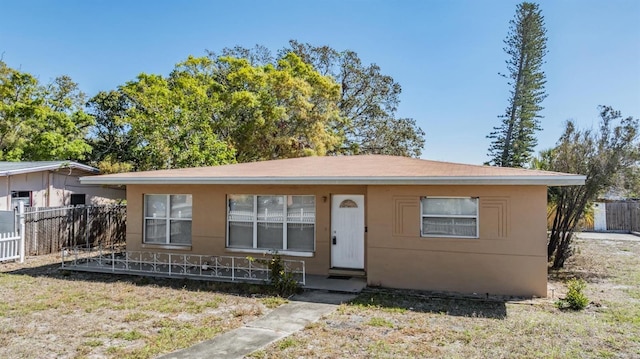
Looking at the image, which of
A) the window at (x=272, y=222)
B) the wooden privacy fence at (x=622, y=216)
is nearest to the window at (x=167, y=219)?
the window at (x=272, y=222)

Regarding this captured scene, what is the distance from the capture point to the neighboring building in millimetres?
16578

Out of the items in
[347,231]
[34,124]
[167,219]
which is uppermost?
[34,124]

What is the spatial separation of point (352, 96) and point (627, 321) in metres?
28.2

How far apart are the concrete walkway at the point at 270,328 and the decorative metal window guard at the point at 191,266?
4.77 feet

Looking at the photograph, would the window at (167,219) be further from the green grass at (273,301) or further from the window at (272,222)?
the green grass at (273,301)

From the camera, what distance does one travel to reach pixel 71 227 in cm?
1562

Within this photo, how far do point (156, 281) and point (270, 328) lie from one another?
4.81m

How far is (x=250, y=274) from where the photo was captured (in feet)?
34.1

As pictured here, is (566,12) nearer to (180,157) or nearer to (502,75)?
(502,75)

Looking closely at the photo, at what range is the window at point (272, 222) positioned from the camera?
36.8 ft

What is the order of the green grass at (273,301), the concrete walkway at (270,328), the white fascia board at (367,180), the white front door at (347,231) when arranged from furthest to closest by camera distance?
1. the white front door at (347,231)
2. the white fascia board at (367,180)
3. the green grass at (273,301)
4. the concrete walkway at (270,328)

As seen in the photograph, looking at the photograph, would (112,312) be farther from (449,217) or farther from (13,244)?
(13,244)

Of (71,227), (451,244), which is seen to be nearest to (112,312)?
(451,244)

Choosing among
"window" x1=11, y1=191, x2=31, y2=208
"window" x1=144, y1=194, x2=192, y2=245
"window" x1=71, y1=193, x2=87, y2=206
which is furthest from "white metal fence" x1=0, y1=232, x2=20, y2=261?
"window" x1=71, y1=193, x2=87, y2=206
